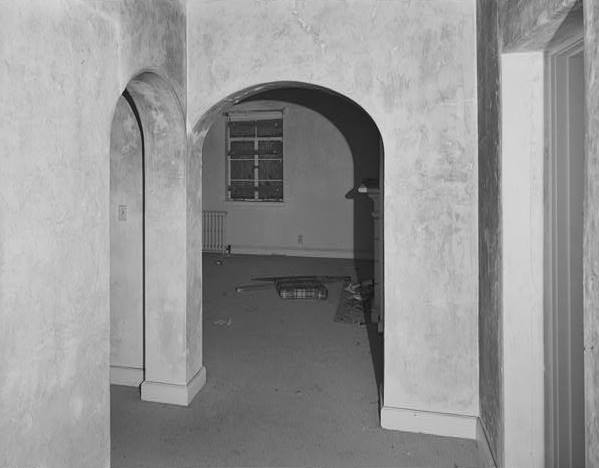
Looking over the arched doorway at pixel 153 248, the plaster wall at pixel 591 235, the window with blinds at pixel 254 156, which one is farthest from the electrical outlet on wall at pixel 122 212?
the window with blinds at pixel 254 156

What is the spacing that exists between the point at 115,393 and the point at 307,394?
1.36 m


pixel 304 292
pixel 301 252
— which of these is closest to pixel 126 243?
pixel 304 292

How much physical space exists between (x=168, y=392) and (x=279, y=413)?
757 mm

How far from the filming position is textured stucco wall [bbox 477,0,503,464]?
2328 millimetres

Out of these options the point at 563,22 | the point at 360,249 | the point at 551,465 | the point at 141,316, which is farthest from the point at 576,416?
the point at 360,249

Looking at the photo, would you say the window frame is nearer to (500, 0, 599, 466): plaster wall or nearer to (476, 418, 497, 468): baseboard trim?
(476, 418, 497, 468): baseboard trim

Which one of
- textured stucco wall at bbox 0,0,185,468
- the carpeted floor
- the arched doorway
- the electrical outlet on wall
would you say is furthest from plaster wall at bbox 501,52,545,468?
the electrical outlet on wall

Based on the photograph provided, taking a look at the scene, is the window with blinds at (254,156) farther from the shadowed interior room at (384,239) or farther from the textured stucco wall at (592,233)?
the textured stucco wall at (592,233)

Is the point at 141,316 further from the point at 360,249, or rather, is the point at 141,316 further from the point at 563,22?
the point at 360,249

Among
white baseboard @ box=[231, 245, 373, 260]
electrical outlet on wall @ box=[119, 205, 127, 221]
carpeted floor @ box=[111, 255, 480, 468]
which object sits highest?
electrical outlet on wall @ box=[119, 205, 127, 221]

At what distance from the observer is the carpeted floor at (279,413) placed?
2.71 m

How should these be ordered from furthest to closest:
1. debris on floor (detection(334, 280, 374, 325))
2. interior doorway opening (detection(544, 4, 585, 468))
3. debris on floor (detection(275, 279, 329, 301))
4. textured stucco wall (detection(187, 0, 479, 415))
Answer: debris on floor (detection(275, 279, 329, 301)), debris on floor (detection(334, 280, 374, 325)), textured stucco wall (detection(187, 0, 479, 415)), interior doorway opening (detection(544, 4, 585, 468))

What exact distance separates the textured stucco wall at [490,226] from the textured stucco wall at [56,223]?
1.77m

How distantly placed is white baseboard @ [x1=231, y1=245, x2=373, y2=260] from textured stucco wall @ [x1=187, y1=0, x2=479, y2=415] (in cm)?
662
